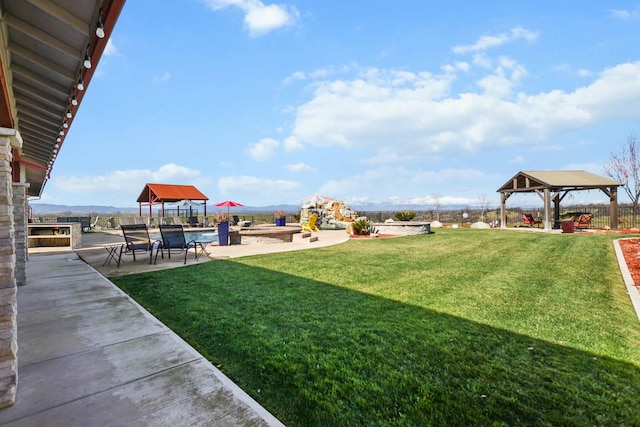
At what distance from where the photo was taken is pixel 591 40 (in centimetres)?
1193

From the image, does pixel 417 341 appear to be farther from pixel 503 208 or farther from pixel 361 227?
pixel 503 208

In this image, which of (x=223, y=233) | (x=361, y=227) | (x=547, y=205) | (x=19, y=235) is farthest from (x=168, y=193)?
(x=547, y=205)

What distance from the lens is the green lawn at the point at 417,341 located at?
2033mm

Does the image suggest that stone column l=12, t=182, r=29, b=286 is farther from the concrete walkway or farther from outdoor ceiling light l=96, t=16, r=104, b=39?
outdoor ceiling light l=96, t=16, r=104, b=39

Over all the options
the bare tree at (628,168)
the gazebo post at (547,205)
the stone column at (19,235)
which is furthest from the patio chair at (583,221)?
the stone column at (19,235)

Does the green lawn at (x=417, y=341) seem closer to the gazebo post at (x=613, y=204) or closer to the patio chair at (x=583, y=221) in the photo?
the patio chair at (x=583, y=221)

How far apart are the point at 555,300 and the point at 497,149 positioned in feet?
130

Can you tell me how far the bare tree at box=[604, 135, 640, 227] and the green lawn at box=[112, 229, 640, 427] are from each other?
68.4ft

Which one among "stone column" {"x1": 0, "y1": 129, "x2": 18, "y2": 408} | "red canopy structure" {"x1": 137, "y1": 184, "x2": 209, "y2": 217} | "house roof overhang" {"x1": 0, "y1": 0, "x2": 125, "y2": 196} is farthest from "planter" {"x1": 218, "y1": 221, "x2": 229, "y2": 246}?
"red canopy structure" {"x1": 137, "y1": 184, "x2": 209, "y2": 217}

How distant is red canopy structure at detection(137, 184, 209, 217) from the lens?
85.4 feet

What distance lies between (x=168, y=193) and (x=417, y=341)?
2808 cm

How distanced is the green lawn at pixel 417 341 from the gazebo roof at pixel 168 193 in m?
22.4

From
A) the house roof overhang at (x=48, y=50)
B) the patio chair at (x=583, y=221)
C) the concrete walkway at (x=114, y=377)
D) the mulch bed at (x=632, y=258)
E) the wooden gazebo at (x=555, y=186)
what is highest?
the house roof overhang at (x=48, y=50)

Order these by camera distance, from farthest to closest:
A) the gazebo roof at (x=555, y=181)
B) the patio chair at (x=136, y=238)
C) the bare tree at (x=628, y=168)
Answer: the bare tree at (x=628, y=168) → the gazebo roof at (x=555, y=181) → the patio chair at (x=136, y=238)
